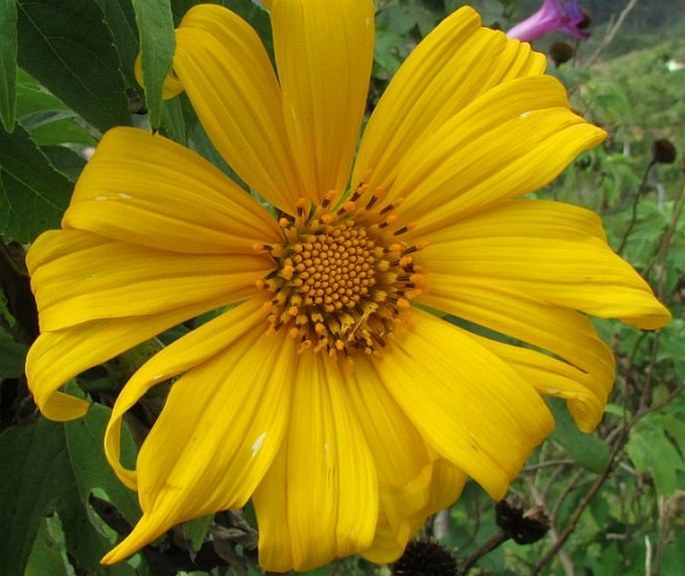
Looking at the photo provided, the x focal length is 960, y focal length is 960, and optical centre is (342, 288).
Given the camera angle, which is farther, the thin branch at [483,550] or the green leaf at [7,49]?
the thin branch at [483,550]

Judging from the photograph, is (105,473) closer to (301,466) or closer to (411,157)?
(301,466)

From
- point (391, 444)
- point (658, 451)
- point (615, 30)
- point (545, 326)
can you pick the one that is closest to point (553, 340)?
point (545, 326)

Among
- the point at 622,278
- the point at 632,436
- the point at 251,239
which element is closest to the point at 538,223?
the point at 622,278

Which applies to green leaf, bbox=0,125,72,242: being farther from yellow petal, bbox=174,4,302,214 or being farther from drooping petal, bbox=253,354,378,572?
drooping petal, bbox=253,354,378,572

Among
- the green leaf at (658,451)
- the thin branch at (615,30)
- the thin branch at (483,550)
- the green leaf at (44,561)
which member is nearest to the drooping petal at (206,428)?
the green leaf at (44,561)

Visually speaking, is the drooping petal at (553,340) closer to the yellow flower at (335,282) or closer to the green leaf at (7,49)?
the yellow flower at (335,282)

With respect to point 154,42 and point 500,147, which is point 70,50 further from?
point 500,147
